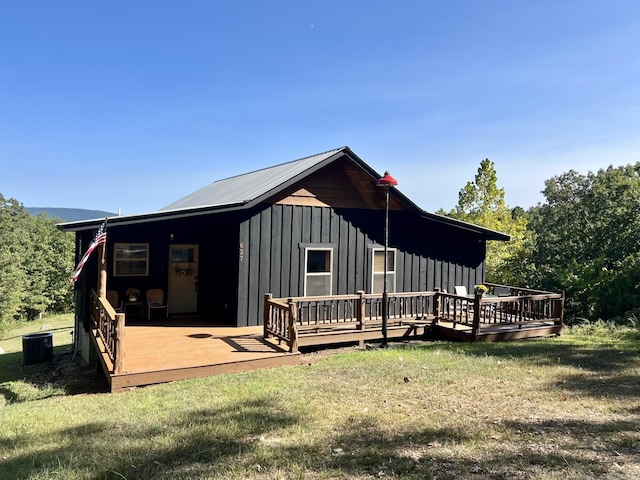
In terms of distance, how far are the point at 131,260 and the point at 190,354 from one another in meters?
5.18

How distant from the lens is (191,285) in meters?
13.3

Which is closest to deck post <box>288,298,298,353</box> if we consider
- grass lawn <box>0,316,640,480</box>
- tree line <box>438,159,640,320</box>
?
grass lawn <box>0,316,640,480</box>

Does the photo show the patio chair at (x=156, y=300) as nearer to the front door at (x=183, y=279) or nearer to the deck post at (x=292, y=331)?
the front door at (x=183, y=279)

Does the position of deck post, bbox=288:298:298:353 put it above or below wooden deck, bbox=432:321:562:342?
above

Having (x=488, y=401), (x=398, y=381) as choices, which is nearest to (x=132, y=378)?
(x=398, y=381)

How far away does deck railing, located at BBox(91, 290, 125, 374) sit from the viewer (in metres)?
6.98

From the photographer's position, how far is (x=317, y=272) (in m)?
11.8

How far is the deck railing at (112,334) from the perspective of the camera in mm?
6984

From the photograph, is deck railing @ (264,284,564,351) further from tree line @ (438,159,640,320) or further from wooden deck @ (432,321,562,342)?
tree line @ (438,159,640,320)

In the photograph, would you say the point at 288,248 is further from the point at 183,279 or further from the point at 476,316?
the point at 476,316

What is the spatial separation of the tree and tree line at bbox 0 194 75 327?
3096 cm

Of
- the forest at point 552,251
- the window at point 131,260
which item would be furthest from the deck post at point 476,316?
the window at point 131,260

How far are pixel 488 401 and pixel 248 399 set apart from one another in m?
3.18

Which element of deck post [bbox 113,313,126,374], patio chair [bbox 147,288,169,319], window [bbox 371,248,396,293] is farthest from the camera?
window [bbox 371,248,396,293]
